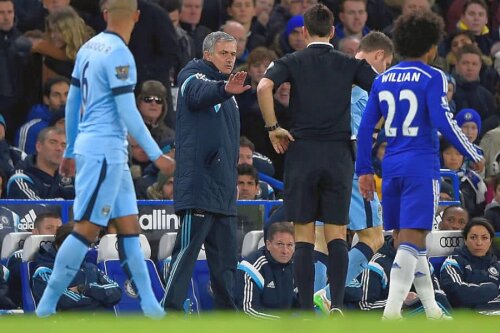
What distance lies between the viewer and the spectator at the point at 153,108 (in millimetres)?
16875

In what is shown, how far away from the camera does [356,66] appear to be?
12.1 meters

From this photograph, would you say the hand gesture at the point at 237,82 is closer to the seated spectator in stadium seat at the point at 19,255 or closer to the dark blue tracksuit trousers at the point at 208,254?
the dark blue tracksuit trousers at the point at 208,254

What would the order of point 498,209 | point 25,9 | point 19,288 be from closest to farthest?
point 19,288 < point 498,209 < point 25,9

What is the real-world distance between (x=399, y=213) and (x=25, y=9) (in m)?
8.17

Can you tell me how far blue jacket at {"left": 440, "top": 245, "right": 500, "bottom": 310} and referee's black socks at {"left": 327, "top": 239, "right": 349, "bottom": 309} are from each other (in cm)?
318

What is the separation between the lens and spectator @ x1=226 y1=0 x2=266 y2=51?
19.3m

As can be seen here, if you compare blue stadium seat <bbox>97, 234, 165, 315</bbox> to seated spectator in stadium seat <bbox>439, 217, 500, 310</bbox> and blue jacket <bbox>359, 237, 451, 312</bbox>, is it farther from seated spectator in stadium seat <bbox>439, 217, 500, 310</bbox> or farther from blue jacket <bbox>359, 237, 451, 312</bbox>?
seated spectator in stadium seat <bbox>439, 217, 500, 310</bbox>

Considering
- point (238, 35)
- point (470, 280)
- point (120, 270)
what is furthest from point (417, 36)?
point (238, 35)

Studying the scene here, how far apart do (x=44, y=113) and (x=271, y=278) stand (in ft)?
13.0

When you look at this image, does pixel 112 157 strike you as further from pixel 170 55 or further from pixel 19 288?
pixel 170 55

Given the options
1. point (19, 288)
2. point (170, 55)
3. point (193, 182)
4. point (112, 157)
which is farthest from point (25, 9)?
point (112, 157)

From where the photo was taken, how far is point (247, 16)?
19.4 meters

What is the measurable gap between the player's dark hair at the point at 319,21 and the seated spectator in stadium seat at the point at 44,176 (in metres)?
4.13

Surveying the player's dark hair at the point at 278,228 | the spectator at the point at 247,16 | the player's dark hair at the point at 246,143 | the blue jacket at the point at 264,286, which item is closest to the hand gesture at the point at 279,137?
the player's dark hair at the point at 278,228
